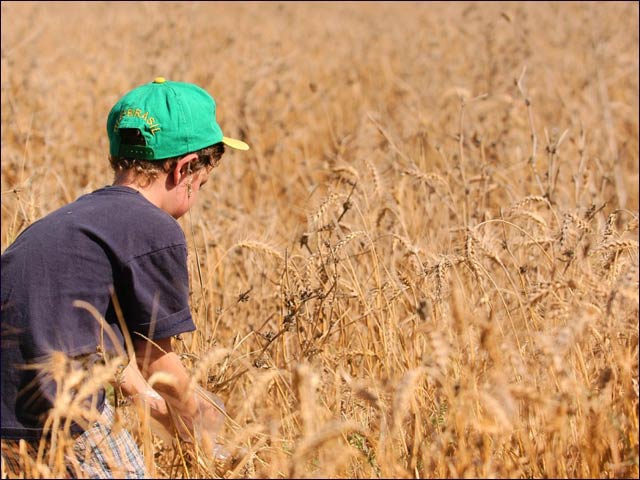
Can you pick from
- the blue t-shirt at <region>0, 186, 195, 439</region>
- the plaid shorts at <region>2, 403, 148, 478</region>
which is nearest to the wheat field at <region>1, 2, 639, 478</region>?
the plaid shorts at <region>2, 403, 148, 478</region>

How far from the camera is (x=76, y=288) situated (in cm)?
180

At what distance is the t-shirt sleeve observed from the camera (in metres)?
1.82

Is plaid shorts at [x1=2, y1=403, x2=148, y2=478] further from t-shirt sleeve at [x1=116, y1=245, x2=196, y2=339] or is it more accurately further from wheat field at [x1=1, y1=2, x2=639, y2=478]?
t-shirt sleeve at [x1=116, y1=245, x2=196, y2=339]

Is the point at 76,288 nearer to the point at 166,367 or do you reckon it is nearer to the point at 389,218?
the point at 166,367

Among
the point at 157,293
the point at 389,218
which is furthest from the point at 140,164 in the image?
the point at 389,218

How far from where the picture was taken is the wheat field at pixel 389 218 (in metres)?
1.62

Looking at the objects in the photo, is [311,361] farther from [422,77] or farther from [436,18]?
[436,18]

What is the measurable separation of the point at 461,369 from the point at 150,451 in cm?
67

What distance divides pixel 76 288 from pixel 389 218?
1615 mm

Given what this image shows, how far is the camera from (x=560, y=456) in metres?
1.57

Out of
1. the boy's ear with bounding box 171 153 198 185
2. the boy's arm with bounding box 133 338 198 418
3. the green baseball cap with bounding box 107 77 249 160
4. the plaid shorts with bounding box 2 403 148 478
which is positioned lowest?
the plaid shorts with bounding box 2 403 148 478

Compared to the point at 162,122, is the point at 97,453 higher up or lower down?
lower down

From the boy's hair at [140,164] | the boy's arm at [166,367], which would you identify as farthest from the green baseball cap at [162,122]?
the boy's arm at [166,367]

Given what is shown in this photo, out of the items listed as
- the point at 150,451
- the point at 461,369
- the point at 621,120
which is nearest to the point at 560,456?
the point at 461,369
